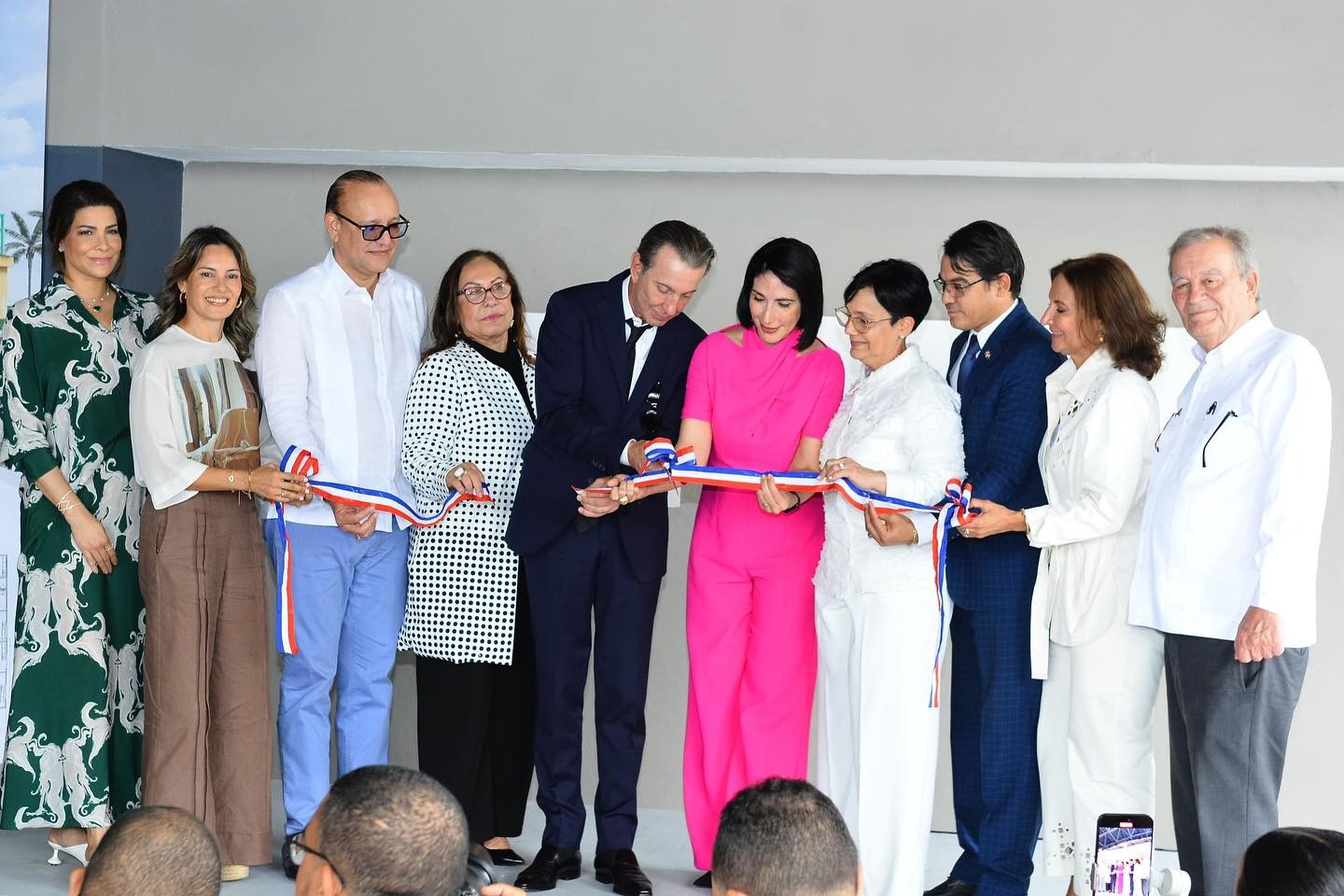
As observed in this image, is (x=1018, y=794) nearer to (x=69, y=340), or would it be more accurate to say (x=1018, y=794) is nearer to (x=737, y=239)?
(x=737, y=239)

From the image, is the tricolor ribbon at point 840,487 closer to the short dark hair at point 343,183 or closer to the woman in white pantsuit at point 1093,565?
the woman in white pantsuit at point 1093,565

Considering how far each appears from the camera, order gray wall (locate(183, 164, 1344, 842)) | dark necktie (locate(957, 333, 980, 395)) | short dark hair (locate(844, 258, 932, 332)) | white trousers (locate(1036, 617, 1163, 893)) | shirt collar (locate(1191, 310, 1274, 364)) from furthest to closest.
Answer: gray wall (locate(183, 164, 1344, 842)), dark necktie (locate(957, 333, 980, 395)), short dark hair (locate(844, 258, 932, 332)), white trousers (locate(1036, 617, 1163, 893)), shirt collar (locate(1191, 310, 1274, 364))

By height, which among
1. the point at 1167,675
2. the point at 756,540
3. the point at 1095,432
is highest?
the point at 1095,432

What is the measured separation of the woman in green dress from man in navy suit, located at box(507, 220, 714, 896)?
125 centimetres

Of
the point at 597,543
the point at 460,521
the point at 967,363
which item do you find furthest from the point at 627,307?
the point at 967,363

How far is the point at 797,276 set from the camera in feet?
13.3

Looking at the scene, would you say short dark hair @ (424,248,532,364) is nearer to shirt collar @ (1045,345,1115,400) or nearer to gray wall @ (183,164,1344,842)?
gray wall @ (183,164,1344,842)

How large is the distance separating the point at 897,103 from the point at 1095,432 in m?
1.60

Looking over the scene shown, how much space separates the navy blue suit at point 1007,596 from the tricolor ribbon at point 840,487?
0.27 ft

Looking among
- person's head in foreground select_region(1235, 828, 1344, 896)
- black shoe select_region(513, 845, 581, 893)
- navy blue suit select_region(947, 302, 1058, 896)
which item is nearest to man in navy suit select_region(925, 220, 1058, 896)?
navy blue suit select_region(947, 302, 1058, 896)

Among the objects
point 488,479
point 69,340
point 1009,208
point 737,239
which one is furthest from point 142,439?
point 1009,208

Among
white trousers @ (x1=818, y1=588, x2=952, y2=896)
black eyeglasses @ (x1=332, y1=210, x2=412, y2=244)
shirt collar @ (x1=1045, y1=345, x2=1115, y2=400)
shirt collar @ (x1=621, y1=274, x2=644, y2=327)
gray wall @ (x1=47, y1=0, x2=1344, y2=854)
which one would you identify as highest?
gray wall @ (x1=47, y1=0, x2=1344, y2=854)

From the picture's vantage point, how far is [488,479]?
4324 millimetres

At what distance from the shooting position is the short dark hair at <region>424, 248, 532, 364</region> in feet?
14.4
